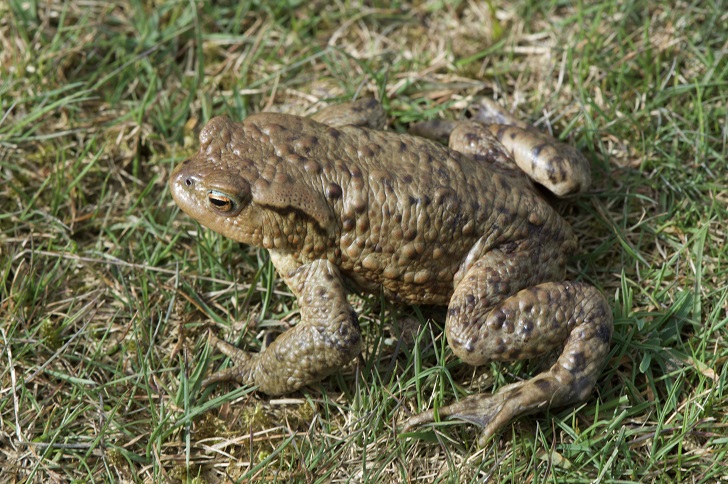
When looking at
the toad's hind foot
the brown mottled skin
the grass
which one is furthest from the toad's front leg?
the toad's hind foot

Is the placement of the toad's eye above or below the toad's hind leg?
above

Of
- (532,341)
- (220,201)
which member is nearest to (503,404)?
(532,341)

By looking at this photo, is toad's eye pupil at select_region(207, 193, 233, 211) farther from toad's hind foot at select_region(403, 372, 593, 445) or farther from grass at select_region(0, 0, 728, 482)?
toad's hind foot at select_region(403, 372, 593, 445)

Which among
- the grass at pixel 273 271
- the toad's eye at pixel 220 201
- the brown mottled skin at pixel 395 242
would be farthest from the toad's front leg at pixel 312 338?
the toad's eye at pixel 220 201

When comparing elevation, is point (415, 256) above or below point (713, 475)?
above

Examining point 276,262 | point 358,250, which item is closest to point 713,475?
point 358,250

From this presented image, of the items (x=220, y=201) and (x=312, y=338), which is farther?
(x=312, y=338)

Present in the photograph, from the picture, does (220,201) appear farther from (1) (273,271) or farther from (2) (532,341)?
(2) (532,341)

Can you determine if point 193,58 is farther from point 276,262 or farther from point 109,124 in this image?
point 276,262
